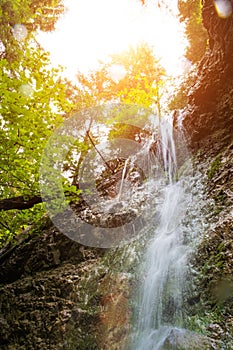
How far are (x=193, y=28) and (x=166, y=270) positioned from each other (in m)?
13.1

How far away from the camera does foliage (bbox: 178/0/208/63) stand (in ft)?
35.0

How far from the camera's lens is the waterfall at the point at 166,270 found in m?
3.49

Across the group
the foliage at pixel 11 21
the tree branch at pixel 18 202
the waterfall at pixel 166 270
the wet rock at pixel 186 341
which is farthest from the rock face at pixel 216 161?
the foliage at pixel 11 21

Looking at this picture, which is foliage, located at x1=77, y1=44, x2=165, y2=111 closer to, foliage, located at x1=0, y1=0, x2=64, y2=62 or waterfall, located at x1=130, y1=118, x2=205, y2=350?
foliage, located at x1=0, y1=0, x2=64, y2=62

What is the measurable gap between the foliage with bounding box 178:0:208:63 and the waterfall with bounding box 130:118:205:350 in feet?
26.5

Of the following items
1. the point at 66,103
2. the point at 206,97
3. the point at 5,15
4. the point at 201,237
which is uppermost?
the point at 5,15

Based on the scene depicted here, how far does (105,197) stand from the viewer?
27.0ft

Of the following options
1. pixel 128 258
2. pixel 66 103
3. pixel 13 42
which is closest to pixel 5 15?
pixel 13 42

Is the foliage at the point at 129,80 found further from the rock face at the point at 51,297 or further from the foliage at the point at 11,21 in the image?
the rock face at the point at 51,297

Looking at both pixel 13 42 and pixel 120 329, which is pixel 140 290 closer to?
pixel 120 329

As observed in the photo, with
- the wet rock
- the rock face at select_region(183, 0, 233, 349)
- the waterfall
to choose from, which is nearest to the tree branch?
the waterfall

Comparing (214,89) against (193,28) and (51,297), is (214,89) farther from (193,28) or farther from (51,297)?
(193,28)

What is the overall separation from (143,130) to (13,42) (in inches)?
236

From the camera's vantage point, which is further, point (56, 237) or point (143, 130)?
point (143, 130)
